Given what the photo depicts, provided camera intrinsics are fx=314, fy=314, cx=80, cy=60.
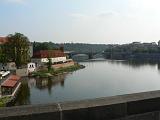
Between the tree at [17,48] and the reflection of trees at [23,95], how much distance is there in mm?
7793

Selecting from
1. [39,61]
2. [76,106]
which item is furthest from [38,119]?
[39,61]

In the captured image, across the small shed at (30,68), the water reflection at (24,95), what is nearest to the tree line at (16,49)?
the small shed at (30,68)

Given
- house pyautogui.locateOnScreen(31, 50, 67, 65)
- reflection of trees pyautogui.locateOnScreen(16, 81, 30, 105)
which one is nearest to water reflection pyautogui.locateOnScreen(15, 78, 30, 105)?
reflection of trees pyautogui.locateOnScreen(16, 81, 30, 105)

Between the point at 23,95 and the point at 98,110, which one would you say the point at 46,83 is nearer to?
the point at 23,95

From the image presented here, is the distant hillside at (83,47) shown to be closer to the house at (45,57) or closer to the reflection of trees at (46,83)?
the house at (45,57)

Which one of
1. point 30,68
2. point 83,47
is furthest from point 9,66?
point 83,47

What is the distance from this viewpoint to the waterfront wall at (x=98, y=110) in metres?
2.18

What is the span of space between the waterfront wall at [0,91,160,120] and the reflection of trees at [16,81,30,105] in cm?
2226

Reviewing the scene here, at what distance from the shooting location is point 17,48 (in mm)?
42938

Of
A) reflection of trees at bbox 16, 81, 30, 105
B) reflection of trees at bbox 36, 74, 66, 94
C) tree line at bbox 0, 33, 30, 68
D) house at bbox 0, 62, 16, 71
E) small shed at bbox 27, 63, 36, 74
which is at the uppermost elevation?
tree line at bbox 0, 33, 30, 68

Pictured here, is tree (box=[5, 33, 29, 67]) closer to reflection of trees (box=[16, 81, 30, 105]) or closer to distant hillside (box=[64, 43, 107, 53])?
reflection of trees (box=[16, 81, 30, 105])

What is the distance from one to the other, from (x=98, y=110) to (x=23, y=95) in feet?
88.3

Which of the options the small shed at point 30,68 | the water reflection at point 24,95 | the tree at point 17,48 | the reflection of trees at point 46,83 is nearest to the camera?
the water reflection at point 24,95

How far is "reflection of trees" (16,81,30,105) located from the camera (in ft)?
82.0
